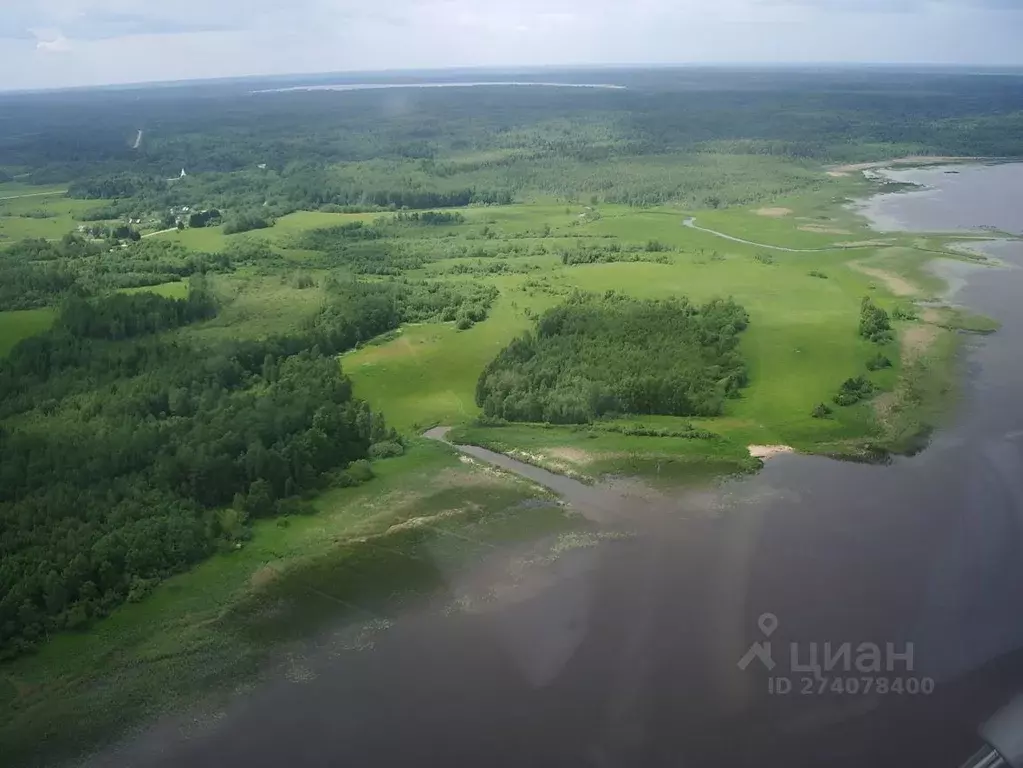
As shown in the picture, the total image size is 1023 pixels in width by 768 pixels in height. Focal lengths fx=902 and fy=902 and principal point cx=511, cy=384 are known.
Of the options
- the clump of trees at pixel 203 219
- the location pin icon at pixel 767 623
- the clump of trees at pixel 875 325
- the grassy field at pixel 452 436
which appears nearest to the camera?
the grassy field at pixel 452 436

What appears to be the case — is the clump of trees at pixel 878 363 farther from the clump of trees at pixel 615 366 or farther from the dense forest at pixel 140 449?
the dense forest at pixel 140 449

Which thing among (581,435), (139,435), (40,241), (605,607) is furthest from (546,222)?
(605,607)

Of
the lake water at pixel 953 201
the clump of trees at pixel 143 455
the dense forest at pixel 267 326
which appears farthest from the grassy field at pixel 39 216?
the lake water at pixel 953 201

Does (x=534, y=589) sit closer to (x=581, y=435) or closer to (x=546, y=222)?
(x=581, y=435)

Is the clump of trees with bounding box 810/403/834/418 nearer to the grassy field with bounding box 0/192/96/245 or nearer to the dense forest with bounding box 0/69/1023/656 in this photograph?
the dense forest with bounding box 0/69/1023/656

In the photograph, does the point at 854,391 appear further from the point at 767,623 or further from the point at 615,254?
the point at 615,254

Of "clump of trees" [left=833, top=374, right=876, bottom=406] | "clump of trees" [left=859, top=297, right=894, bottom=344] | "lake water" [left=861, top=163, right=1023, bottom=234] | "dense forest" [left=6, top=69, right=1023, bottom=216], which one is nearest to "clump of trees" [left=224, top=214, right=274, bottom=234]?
"dense forest" [left=6, top=69, right=1023, bottom=216]

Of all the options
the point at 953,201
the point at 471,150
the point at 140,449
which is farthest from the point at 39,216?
the point at 953,201
